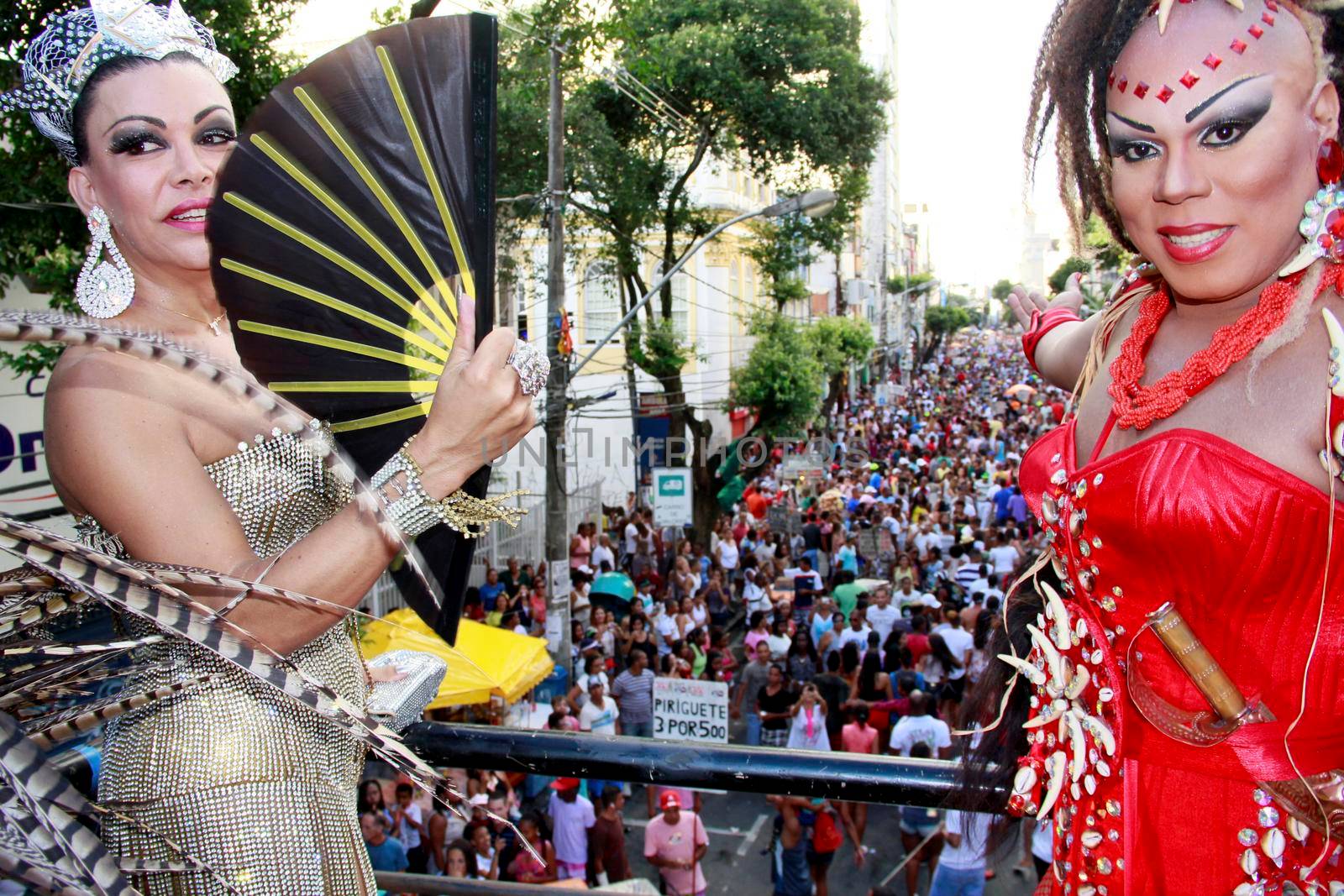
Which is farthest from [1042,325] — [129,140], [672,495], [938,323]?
[938,323]

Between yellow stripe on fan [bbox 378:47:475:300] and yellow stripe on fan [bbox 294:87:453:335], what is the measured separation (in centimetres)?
4

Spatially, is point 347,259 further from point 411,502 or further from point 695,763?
point 695,763

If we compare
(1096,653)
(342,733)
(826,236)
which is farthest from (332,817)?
(826,236)

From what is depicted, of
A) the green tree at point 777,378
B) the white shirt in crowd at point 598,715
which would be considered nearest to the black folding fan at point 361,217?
the white shirt in crowd at point 598,715

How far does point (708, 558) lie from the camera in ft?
47.7

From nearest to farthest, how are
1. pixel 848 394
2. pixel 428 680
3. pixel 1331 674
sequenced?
pixel 1331 674 < pixel 428 680 < pixel 848 394

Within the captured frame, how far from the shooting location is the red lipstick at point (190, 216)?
1.74 metres

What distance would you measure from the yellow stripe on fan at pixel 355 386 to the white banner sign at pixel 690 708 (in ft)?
19.5

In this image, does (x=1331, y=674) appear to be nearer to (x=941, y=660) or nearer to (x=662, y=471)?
(x=941, y=660)

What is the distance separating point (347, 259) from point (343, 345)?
0.14 meters

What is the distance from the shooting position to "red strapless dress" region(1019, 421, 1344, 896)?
52.3 inches

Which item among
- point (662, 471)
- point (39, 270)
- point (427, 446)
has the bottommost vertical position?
point (662, 471)

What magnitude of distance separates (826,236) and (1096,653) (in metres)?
17.9

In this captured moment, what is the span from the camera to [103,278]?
1756mm
